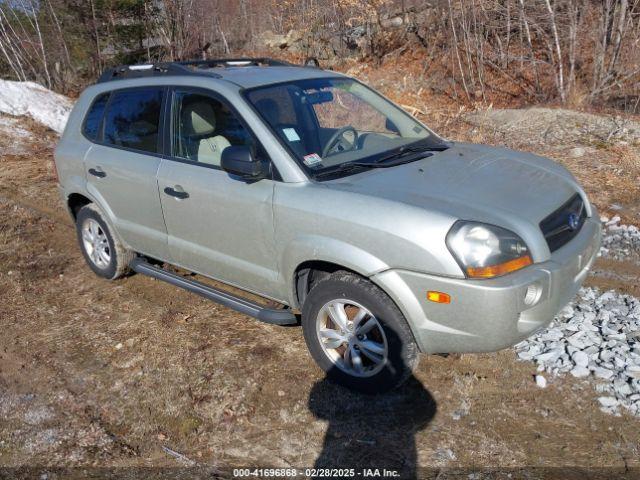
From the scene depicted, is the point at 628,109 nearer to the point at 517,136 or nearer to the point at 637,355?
the point at 517,136

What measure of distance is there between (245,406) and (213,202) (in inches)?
53.6

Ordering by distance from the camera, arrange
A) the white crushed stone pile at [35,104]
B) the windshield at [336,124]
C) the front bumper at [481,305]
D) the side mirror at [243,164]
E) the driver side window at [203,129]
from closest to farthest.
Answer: the front bumper at [481,305], the side mirror at [243,164], the windshield at [336,124], the driver side window at [203,129], the white crushed stone pile at [35,104]

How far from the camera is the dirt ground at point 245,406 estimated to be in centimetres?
322

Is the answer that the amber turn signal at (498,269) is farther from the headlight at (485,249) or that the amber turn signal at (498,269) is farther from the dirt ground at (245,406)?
the dirt ground at (245,406)

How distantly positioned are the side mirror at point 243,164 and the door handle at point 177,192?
2.00 feet

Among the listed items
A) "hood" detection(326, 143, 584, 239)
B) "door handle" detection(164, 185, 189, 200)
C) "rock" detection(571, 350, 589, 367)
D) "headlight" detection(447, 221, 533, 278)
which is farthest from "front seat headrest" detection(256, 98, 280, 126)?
"rock" detection(571, 350, 589, 367)

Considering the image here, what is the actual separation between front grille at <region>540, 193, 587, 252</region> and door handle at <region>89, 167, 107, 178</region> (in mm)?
3504

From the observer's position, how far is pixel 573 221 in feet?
11.6

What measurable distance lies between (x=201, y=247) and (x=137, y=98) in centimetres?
141

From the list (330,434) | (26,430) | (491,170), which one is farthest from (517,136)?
(26,430)

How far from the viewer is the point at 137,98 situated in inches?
188

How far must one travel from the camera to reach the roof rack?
4480 millimetres

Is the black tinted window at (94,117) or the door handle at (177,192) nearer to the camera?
the door handle at (177,192)

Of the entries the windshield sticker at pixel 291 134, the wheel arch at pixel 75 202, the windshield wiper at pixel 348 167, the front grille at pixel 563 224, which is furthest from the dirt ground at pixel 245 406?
the windshield sticker at pixel 291 134
